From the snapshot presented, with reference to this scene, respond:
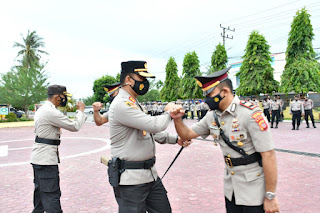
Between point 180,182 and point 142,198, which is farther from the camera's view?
point 180,182

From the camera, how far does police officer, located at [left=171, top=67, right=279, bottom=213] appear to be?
2039 millimetres

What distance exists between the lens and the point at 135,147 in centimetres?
238

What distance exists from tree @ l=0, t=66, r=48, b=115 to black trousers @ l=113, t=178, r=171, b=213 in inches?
1126

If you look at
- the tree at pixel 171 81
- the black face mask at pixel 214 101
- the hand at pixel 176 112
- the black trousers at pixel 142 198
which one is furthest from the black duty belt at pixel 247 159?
the tree at pixel 171 81

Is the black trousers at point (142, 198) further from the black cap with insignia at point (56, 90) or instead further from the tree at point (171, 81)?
the tree at point (171, 81)

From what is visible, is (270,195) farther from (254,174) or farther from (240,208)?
(240,208)

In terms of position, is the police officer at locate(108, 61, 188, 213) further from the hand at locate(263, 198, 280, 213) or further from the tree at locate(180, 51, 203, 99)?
the tree at locate(180, 51, 203, 99)

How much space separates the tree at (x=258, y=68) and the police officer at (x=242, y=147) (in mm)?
22174

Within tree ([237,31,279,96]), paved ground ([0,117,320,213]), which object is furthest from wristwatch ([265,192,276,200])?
tree ([237,31,279,96])

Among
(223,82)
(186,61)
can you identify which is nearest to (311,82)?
(186,61)

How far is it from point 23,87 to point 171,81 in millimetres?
21061

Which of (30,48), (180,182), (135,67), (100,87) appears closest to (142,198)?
(135,67)

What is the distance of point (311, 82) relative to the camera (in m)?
18.8

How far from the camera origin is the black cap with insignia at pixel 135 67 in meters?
2.50
